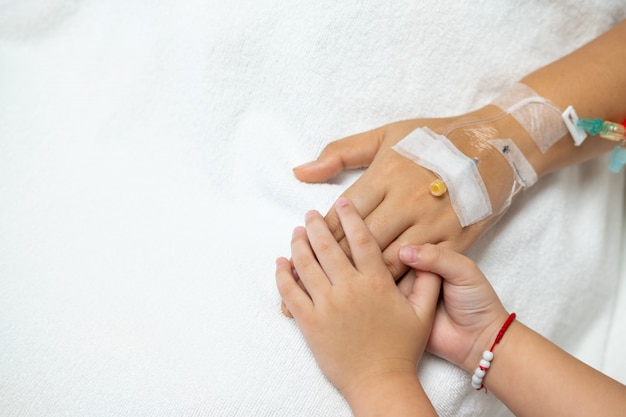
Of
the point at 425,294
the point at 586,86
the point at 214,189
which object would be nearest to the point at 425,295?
the point at 425,294

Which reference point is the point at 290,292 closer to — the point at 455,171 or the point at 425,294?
the point at 425,294

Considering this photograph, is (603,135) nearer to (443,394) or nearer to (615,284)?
(615,284)

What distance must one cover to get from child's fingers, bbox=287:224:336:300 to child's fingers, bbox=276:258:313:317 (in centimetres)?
1

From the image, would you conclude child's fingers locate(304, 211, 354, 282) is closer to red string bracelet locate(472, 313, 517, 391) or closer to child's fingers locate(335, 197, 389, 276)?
child's fingers locate(335, 197, 389, 276)

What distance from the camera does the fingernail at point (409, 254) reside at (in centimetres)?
92

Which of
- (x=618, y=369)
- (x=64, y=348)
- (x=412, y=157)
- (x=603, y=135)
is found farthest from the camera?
(x=618, y=369)

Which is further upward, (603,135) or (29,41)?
(29,41)

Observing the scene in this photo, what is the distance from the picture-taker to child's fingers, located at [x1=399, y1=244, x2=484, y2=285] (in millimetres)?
911

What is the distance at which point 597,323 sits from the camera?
126 centimetres

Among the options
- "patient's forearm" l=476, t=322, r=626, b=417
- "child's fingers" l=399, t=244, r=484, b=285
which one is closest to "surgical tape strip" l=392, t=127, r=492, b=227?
"child's fingers" l=399, t=244, r=484, b=285

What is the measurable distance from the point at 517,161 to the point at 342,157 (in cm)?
36

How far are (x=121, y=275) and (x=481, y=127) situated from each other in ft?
2.45

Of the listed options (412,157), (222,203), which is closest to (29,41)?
(222,203)

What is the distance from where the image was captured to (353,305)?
34.4 inches
